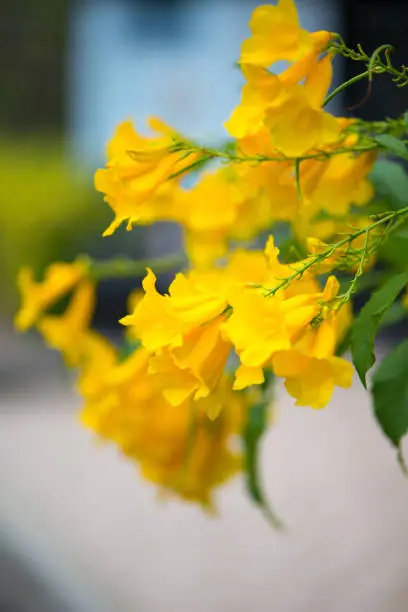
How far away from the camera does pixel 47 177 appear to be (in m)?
3.58

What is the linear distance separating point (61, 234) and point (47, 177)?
343 mm

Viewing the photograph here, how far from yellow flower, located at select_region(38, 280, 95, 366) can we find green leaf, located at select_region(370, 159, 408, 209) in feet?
0.65

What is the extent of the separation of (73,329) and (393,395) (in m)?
0.23

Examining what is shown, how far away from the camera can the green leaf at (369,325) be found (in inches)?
11.2

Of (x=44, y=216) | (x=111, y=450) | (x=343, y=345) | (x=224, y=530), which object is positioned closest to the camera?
(x=343, y=345)

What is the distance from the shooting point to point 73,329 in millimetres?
510

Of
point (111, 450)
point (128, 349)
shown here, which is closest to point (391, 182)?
point (128, 349)

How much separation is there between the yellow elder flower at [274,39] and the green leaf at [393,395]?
12 centimetres

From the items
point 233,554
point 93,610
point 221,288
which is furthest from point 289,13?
point 233,554

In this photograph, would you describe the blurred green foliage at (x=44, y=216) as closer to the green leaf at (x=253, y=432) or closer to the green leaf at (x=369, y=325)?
the green leaf at (x=253, y=432)

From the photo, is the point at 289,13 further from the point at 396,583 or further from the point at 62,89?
the point at 62,89

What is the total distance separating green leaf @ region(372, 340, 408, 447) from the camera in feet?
1.05

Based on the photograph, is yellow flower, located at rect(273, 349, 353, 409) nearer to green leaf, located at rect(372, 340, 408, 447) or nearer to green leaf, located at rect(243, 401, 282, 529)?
green leaf, located at rect(372, 340, 408, 447)

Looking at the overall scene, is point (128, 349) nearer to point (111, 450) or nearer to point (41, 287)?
point (41, 287)
